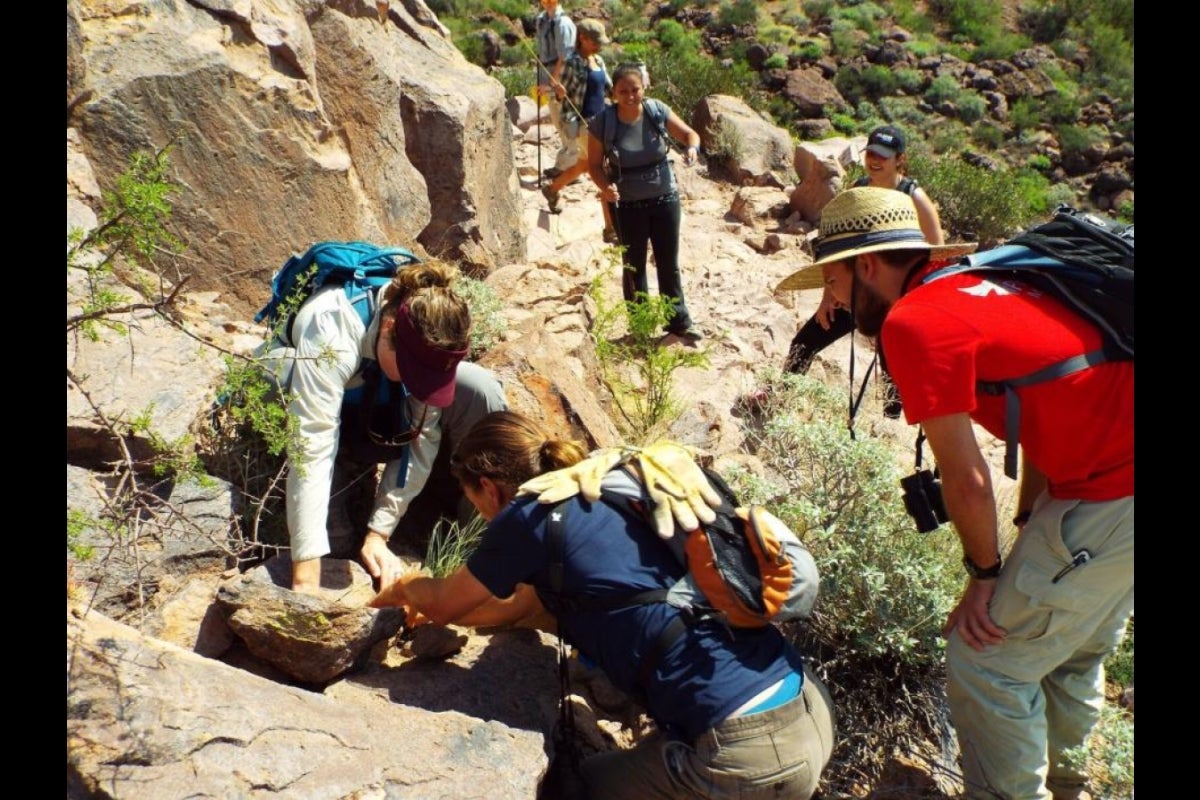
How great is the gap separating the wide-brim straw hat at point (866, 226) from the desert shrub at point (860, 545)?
1039 mm

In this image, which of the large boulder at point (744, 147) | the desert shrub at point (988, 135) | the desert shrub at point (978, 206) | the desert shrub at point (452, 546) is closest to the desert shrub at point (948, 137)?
the desert shrub at point (988, 135)

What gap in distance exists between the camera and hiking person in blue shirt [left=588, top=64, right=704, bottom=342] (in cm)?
643

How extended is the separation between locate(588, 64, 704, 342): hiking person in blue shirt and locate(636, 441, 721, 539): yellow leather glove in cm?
364

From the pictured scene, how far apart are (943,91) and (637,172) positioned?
55.6 ft

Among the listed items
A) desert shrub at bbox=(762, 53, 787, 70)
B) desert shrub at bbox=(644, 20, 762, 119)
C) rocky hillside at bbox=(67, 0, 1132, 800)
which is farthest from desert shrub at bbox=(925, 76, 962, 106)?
rocky hillside at bbox=(67, 0, 1132, 800)

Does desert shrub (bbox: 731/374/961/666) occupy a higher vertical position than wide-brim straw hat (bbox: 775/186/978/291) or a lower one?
lower

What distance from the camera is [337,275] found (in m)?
3.69

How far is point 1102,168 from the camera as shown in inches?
752

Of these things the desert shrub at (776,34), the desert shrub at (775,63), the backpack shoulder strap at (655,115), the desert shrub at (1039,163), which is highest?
the desert shrub at (776,34)

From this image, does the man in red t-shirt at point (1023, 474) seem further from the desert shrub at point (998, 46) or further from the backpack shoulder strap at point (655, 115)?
the desert shrub at point (998, 46)

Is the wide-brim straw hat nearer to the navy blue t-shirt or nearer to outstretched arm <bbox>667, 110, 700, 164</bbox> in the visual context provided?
the navy blue t-shirt

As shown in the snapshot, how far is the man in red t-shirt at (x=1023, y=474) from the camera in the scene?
2.55 meters

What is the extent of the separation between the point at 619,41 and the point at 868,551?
19799 mm

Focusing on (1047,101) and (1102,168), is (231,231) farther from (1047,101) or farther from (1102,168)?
(1047,101)
